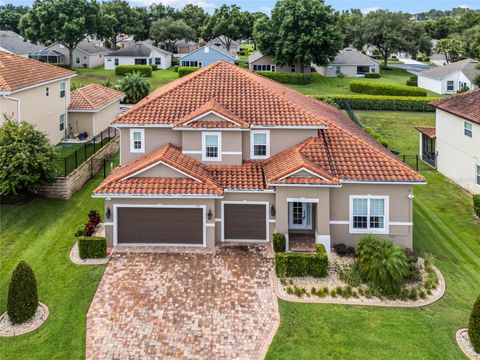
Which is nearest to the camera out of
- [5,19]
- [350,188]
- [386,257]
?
[386,257]

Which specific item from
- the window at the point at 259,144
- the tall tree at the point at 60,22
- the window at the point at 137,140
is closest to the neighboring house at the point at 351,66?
the tall tree at the point at 60,22

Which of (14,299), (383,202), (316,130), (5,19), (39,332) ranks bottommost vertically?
(39,332)

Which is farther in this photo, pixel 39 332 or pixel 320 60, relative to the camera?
pixel 320 60

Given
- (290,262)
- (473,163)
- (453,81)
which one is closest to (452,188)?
(473,163)

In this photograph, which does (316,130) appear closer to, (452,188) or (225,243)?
(225,243)

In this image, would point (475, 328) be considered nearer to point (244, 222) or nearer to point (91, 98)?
A: point (244, 222)

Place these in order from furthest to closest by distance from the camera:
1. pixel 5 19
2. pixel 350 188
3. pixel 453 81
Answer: pixel 5 19 → pixel 453 81 → pixel 350 188

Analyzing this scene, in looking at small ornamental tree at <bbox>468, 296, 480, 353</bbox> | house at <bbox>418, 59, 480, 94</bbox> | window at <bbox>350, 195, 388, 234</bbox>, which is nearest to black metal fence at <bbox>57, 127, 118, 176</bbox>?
window at <bbox>350, 195, 388, 234</bbox>

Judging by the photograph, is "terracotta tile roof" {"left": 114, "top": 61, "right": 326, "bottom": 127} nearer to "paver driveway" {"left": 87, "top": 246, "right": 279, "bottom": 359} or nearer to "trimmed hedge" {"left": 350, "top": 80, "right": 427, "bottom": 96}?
"paver driveway" {"left": 87, "top": 246, "right": 279, "bottom": 359}
